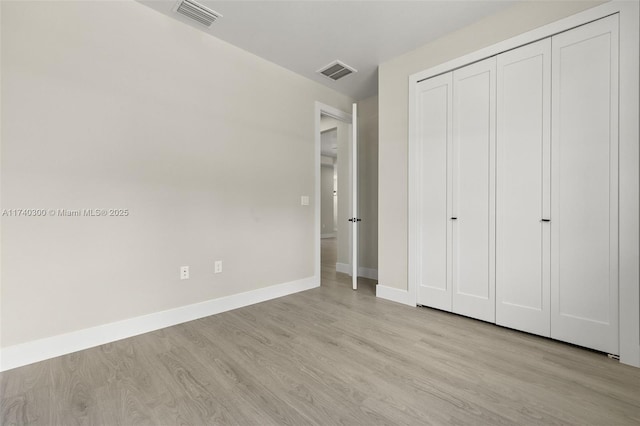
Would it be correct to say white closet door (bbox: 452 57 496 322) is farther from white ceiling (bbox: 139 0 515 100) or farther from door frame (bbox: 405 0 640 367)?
door frame (bbox: 405 0 640 367)

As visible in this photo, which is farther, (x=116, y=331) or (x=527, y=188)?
(x=527, y=188)

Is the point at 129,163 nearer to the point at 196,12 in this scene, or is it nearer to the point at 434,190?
the point at 196,12

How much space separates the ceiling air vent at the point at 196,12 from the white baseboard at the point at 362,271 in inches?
140

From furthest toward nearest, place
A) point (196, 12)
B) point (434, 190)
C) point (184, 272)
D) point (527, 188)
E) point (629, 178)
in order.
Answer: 1. point (434, 190)
2. point (184, 272)
3. point (196, 12)
4. point (527, 188)
5. point (629, 178)

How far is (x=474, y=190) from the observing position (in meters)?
2.52

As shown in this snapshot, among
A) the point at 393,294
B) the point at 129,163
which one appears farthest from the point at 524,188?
the point at 129,163

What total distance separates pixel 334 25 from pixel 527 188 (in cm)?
218

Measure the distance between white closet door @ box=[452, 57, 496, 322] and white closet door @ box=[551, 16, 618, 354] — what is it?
43cm

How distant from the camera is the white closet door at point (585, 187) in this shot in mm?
1878

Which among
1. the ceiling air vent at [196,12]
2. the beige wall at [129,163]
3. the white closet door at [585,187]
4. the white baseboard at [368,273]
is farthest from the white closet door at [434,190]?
the ceiling air vent at [196,12]

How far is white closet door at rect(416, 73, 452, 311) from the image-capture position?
106 inches

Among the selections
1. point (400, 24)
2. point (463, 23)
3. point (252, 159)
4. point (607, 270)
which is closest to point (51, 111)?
point (252, 159)

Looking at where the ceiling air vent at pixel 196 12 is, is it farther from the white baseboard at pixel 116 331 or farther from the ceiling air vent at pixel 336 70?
the white baseboard at pixel 116 331

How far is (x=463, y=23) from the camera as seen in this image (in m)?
2.51
